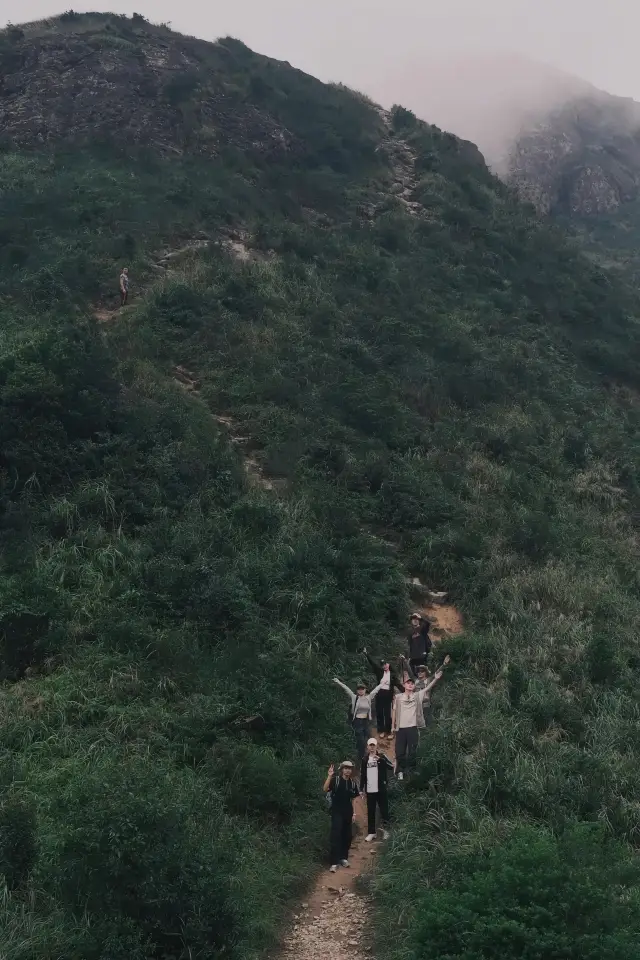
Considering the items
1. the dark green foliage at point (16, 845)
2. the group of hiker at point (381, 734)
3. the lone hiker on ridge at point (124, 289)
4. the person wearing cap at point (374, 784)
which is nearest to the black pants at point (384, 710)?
the group of hiker at point (381, 734)

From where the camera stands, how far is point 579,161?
5544 centimetres

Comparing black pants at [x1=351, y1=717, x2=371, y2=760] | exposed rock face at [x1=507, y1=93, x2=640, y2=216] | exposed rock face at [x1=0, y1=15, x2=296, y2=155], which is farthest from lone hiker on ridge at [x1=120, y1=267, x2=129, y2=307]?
exposed rock face at [x1=507, y1=93, x2=640, y2=216]

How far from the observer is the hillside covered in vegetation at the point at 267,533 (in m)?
5.17

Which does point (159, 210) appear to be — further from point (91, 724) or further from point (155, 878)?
point (155, 878)

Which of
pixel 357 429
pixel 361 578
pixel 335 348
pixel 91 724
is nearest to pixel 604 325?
pixel 335 348

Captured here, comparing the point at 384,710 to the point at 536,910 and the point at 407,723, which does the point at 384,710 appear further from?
the point at 536,910

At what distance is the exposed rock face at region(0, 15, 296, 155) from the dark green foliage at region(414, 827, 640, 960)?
79.4 feet

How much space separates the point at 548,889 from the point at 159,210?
66.1 ft

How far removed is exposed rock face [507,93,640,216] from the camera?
51969 mm

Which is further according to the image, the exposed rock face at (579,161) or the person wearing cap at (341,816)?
the exposed rock face at (579,161)

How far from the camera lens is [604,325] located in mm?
24562

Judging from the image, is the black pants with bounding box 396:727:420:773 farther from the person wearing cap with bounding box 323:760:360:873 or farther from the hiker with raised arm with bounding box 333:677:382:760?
the person wearing cap with bounding box 323:760:360:873

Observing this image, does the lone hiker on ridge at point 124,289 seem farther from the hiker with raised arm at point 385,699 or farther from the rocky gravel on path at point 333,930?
the rocky gravel on path at point 333,930

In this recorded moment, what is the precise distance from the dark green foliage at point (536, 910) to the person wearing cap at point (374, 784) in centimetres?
210
